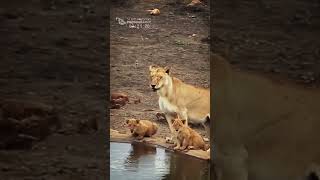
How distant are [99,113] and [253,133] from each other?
775 mm

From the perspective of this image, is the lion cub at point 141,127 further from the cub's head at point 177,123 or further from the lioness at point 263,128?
the lioness at point 263,128

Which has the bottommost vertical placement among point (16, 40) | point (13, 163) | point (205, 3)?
point (13, 163)

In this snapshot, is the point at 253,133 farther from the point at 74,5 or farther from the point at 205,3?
the point at 74,5

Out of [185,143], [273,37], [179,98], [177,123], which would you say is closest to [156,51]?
[179,98]

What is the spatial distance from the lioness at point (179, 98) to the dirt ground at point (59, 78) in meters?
0.29

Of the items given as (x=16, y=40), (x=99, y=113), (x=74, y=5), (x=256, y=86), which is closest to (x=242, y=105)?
(x=256, y=86)

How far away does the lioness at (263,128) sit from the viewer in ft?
9.86

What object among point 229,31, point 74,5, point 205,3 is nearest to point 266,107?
point 229,31

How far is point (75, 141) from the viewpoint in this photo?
291cm

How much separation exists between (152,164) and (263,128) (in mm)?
586

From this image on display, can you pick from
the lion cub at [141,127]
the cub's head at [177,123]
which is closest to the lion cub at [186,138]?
the cub's head at [177,123]

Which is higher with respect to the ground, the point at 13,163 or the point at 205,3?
the point at 205,3

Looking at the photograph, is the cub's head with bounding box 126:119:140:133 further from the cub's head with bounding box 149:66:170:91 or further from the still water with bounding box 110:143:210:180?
the cub's head with bounding box 149:66:170:91

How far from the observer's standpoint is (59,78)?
9.59 ft
